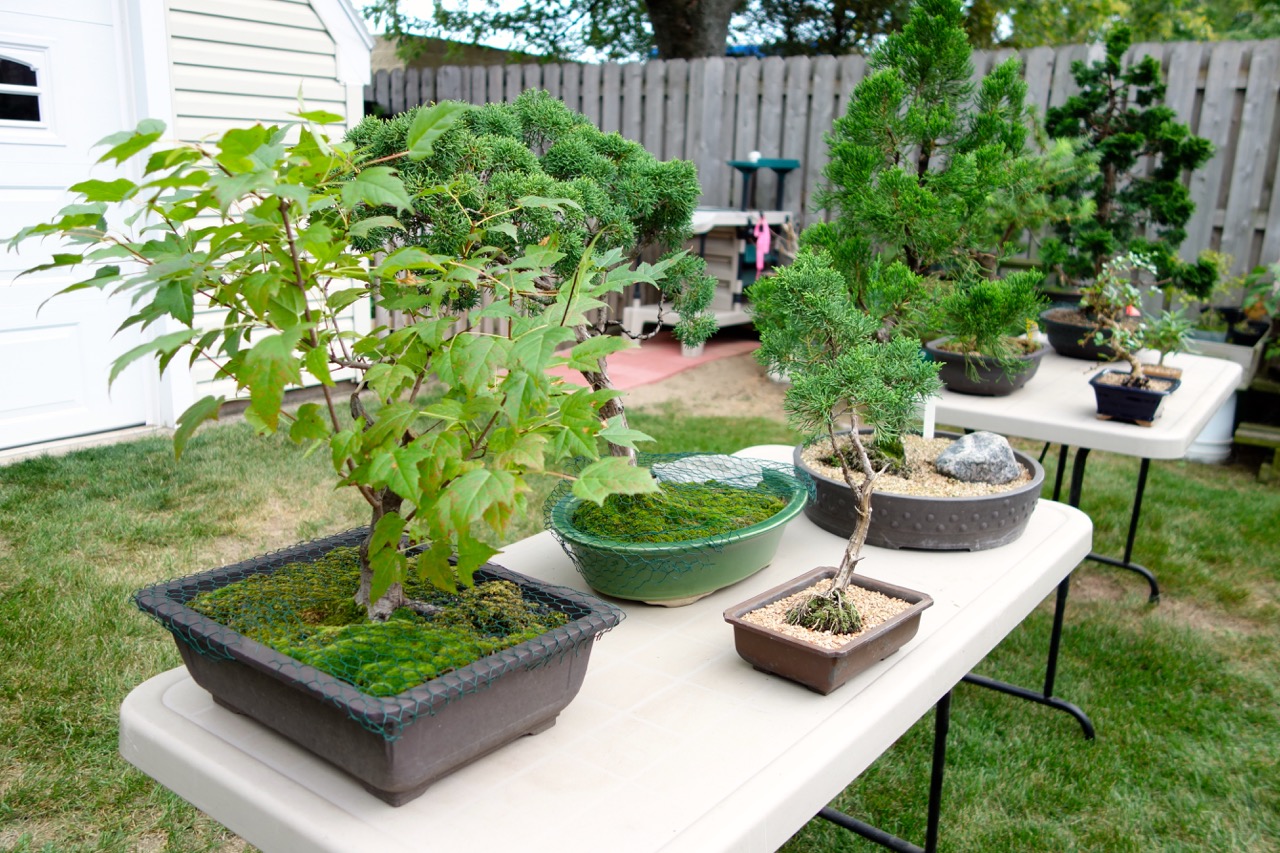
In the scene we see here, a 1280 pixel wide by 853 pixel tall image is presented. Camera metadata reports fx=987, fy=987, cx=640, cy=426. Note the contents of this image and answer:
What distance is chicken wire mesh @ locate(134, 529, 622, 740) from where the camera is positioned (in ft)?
3.34

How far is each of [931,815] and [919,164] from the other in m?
1.40

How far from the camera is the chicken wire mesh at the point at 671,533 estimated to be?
58.6 inches

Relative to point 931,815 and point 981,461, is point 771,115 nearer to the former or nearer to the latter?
point 981,461

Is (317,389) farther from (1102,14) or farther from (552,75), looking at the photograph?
(1102,14)

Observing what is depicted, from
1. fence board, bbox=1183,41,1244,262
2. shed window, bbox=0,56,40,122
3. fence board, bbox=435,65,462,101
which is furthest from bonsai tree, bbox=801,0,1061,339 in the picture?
fence board, bbox=435,65,462,101

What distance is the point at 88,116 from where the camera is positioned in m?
4.30

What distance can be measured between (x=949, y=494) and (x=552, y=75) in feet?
20.4

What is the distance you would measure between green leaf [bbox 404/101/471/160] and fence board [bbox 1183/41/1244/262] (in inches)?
207

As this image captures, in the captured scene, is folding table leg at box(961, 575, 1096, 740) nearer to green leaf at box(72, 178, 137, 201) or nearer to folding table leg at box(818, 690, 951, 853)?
folding table leg at box(818, 690, 951, 853)

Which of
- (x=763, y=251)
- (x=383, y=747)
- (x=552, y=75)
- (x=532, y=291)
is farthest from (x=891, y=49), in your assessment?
(x=552, y=75)

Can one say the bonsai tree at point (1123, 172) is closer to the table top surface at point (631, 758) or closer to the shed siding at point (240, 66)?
the table top surface at point (631, 758)

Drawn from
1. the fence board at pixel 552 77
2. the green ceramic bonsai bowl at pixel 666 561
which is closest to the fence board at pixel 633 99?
the fence board at pixel 552 77

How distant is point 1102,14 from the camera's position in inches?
457

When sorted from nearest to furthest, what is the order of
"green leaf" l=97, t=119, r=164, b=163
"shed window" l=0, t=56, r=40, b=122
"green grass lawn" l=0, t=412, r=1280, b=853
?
1. "green leaf" l=97, t=119, r=164, b=163
2. "green grass lawn" l=0, t=412, r=1280, b=853
3. "shed window" l=0, t=56, r=40, b=122
